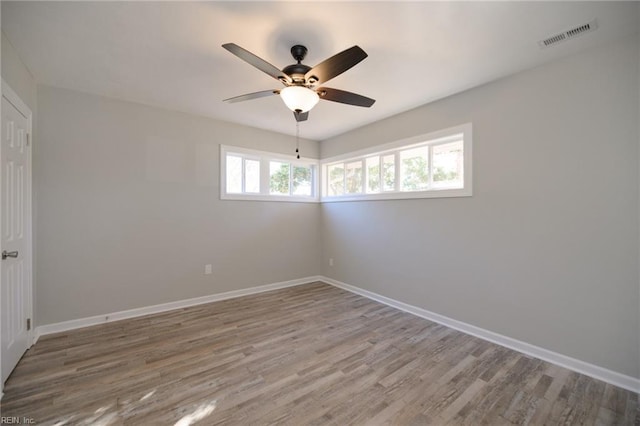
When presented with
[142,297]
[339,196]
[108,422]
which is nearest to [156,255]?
[142,297]

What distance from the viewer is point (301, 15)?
184 cm

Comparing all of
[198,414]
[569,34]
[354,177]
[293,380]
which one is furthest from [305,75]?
[354,177]

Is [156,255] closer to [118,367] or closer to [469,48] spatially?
[118,367]

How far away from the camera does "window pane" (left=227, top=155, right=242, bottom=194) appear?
412 centimetres

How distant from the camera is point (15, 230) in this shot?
223 cm

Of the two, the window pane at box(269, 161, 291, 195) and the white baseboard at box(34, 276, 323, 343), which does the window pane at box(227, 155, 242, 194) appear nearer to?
the window pane at box(269, 161, 291, 195)

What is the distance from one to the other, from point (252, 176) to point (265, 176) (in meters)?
0.22

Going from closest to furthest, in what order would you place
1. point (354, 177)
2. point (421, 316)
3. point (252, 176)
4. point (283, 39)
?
point (283, 39), point (421, 316), point (252, 176), point (354, 177)

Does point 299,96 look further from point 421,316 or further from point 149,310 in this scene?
point 149,310

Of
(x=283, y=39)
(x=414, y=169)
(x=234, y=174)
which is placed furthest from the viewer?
(x=234, y=174)

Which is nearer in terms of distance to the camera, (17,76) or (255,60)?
(255,60)

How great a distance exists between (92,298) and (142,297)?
48 centimetres

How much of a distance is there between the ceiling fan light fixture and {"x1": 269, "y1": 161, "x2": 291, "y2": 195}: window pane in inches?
99.1

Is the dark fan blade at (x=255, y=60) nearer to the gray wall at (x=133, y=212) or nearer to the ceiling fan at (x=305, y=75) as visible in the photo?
the ceiling fan at (x=305, y=75)
